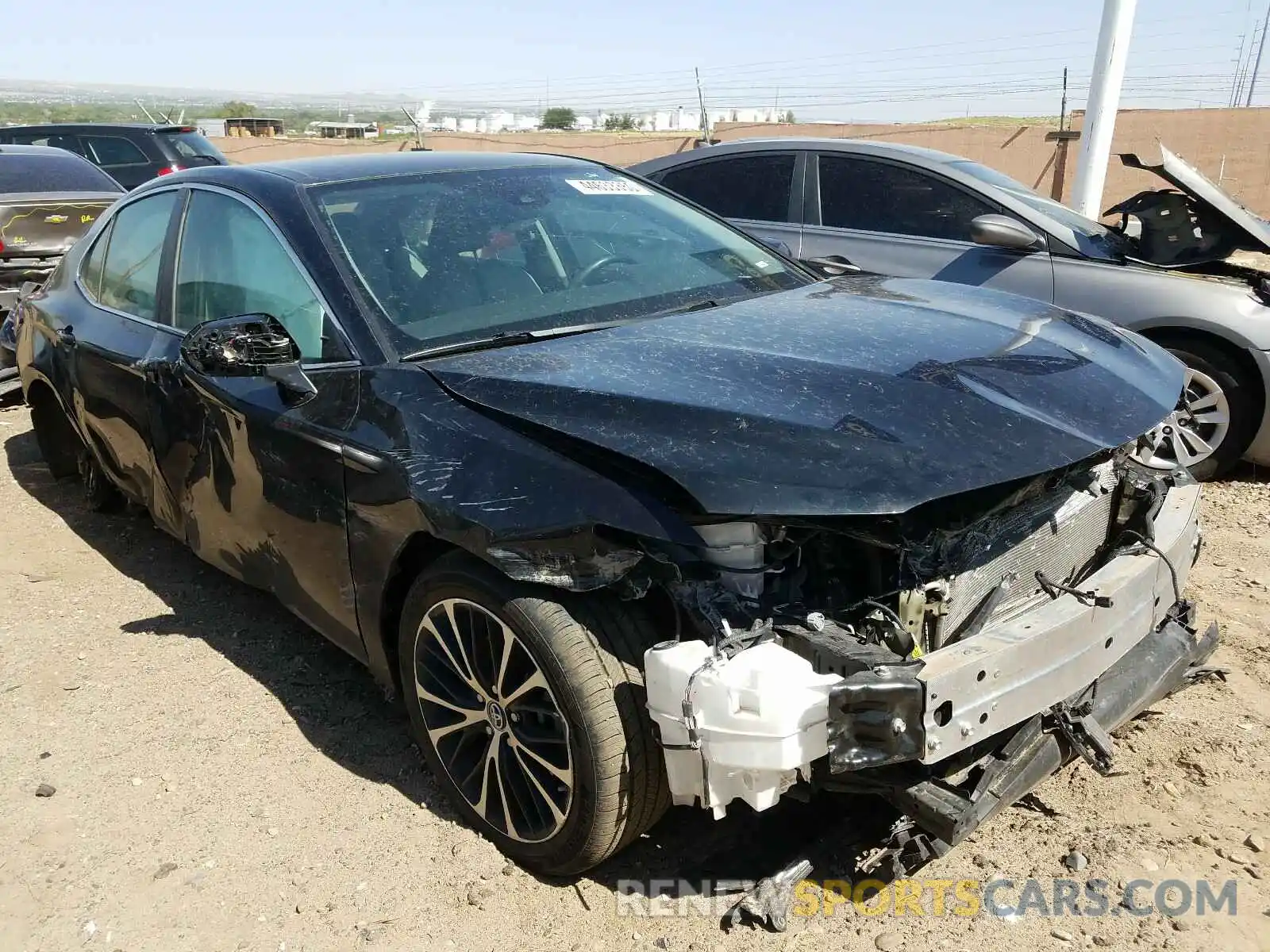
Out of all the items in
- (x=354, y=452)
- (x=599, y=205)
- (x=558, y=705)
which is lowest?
(x=558, y=705)

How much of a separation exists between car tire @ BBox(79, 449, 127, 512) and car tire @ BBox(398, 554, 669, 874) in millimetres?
3011

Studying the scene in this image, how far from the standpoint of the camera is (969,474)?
2154 millimetres

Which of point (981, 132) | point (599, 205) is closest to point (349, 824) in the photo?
point (599, 205)

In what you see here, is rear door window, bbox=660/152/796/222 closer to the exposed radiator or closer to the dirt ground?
the dirt ground

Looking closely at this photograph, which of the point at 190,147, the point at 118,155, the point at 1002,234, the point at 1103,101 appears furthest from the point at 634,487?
the point at 118,155

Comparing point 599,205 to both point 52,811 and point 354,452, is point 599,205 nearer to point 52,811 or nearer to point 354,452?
point 354,452

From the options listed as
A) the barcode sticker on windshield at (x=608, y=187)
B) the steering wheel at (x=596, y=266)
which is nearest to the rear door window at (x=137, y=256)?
the barcode sticker on windshield at (x=608, y=187)

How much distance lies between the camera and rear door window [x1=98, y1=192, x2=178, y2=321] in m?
3.88

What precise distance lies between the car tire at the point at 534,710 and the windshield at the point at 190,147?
479 inches

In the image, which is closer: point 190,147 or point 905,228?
point 905,228

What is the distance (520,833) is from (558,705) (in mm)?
496

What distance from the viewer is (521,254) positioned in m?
3.22

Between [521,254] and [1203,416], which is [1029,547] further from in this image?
[1203,416]

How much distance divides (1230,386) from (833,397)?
11.7 ft
